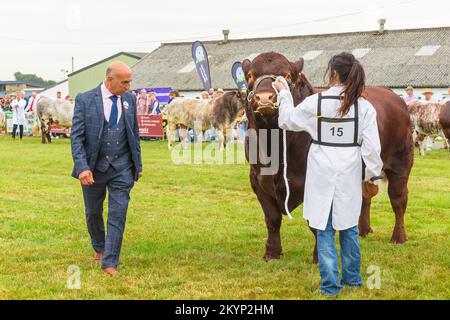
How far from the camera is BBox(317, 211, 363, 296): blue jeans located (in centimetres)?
554

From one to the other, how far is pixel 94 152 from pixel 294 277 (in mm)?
2318

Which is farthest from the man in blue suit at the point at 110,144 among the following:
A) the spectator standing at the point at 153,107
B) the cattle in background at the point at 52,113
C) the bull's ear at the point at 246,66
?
Result: the spectator standing at the point at 153,107

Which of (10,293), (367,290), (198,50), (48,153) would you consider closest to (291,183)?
(367,290)

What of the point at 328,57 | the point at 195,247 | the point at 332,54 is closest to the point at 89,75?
the point at 328,57

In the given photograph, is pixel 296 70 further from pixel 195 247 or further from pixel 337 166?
pixel 195 247

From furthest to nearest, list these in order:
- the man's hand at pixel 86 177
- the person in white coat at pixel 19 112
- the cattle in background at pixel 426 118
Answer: the person in white coat at pixel 19 112
the cattle in background at pixel 426 118
the man's hand at pixel 86 177

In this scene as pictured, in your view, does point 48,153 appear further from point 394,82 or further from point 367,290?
point 394,82

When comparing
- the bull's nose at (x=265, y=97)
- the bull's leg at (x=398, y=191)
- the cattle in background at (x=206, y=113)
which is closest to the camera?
the bull's nose at (x=265, y=97)

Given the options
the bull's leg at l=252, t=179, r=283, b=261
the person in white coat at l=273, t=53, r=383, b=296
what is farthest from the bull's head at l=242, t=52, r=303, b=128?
the bull's leg at l=252, t=179, r=283, b=261

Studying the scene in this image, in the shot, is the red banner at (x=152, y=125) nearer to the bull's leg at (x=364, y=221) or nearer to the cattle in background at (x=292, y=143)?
the bull's leg at (x=364, y=221)

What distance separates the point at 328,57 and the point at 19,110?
2138cm

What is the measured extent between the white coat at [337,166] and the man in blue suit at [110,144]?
6.11 ft

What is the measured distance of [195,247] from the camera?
25.7 ft

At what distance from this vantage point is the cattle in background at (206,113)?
864 inches
